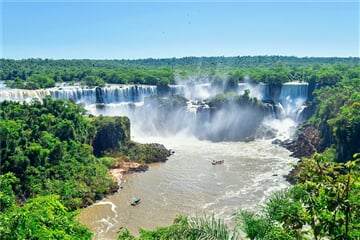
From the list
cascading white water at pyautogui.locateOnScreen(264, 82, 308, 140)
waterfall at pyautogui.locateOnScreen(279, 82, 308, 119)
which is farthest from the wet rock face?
waterfall at pyautogui.locateOnScreen(279, 82, 308, 119)

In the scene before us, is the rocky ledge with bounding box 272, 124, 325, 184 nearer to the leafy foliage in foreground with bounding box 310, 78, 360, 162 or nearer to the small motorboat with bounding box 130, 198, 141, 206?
the leafy foliage in foreground with bounding box 310, 78, 360, 162

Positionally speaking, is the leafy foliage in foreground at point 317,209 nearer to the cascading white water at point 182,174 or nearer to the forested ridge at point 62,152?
the forested ridge at point 62,152

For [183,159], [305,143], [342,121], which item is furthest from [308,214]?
[305,143]

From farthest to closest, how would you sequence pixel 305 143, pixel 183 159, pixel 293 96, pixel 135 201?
pixel 293 96, pixel 305 143, pixel 183 159, pixel 135 201

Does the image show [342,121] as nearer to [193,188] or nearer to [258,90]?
[193,188]

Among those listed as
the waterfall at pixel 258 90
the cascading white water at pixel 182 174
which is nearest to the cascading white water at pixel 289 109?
the cascading white water at pixel 182 174
